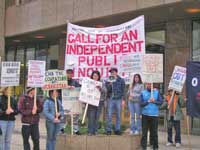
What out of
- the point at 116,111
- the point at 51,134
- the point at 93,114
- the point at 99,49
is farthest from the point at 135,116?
the point at 51,134

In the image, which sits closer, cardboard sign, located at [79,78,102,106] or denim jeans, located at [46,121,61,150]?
denim jeans, located at [46,121,61,150]

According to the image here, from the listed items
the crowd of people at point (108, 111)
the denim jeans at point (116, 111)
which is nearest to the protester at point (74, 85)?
the crowd of people at point (108, 111)

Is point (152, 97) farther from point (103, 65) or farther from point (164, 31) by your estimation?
point (164, 31)

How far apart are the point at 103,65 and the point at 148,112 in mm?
2197

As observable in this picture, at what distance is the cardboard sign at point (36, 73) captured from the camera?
1009 cm

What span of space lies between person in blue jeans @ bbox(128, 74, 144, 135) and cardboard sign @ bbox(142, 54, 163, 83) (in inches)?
23.0

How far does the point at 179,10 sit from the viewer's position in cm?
1561

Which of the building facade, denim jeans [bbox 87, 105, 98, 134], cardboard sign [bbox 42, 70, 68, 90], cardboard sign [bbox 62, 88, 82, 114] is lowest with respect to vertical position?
denim jeans [bbox 87, 105, 98, 134]

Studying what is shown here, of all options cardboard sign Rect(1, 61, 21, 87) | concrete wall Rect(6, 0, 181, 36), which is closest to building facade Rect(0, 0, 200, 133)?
concrete wall Rect(6, 0, 181, 36)

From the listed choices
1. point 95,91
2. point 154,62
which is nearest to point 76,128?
point 95,91

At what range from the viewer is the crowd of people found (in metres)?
9.63

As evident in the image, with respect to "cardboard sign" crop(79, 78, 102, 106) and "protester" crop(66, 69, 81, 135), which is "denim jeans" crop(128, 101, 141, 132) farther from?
"protester" crop(66, 69, 81, 135)

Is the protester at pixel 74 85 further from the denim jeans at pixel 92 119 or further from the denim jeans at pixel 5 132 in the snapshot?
the denim jeans at pixel 5 132

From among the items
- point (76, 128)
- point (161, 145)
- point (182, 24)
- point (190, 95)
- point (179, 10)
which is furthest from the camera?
point (182, 24)
